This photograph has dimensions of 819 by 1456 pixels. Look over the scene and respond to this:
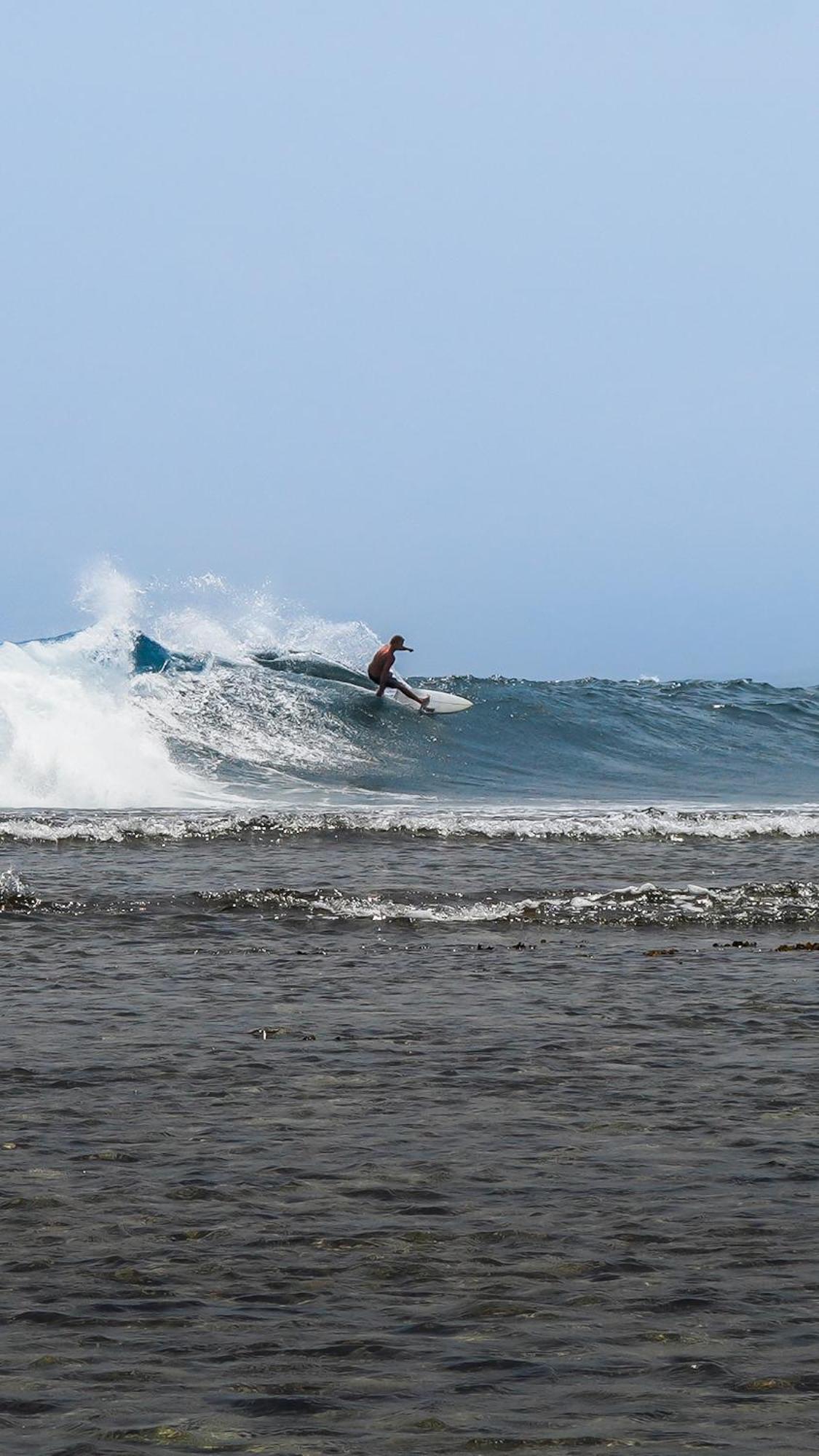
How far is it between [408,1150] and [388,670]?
87.8 feet

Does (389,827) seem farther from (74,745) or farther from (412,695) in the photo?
(412,695)

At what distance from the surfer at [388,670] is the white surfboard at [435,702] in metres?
0.14

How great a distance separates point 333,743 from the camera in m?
29.7

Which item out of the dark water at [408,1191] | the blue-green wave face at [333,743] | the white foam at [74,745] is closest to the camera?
the dark water at [408,1191]

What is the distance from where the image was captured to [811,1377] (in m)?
3.71

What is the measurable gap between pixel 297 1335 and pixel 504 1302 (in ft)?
2.08

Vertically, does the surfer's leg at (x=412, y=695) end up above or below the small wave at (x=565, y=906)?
above

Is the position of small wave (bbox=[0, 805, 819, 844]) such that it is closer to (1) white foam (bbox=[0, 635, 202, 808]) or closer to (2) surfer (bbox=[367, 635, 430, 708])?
(1) white foam (bbox=[0, 635, 202, 808])

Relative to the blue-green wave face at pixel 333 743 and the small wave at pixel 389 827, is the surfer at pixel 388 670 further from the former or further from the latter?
the small wave at pixel 389 827

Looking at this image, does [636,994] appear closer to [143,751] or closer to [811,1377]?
[811,1377]

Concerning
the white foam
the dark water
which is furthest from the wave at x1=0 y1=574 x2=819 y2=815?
the dark water

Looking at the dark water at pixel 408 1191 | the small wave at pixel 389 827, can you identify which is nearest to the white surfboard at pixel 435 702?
the small wave at pixel 389 827

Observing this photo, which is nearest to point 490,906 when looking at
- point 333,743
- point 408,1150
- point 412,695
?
point 408,1150

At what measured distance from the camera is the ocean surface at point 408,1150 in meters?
3.66
